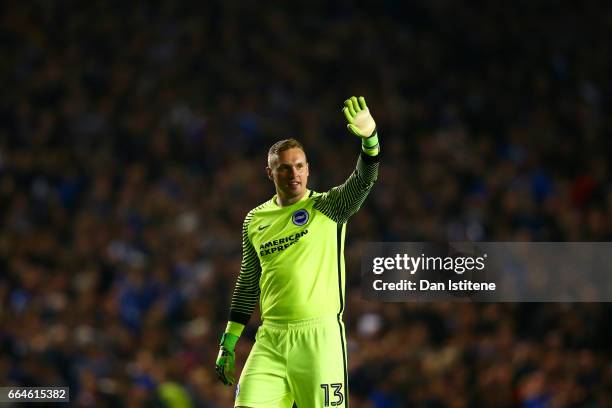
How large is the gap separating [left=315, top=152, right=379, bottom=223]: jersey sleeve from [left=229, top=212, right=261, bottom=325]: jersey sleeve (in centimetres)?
49

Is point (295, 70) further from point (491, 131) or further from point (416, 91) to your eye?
point (491, 131)

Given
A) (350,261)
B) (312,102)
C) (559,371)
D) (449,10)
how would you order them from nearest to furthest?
(559,371), (350,261), (312,102), (449,10)

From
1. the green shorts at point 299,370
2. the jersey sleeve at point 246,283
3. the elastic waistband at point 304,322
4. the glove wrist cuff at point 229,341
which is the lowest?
the green shorts at point 299,370

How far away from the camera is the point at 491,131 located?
13.5 metres

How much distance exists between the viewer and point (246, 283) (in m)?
6.09

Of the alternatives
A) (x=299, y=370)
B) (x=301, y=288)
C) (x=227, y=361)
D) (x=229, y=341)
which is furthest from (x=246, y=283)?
(x=299, y=370)

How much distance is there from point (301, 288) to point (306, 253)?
0.18m

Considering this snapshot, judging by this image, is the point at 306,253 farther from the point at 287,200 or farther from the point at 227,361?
the point at 227,361

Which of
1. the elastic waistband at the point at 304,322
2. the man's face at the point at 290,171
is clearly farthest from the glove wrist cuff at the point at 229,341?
the man's face at the point at 290,171

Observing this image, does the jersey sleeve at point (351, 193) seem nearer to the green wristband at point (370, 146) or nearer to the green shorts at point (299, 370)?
the green wristband at point (370, 146)

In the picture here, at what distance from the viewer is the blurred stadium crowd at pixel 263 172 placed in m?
9.95

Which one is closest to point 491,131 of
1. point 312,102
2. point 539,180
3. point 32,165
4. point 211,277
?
point 539,180

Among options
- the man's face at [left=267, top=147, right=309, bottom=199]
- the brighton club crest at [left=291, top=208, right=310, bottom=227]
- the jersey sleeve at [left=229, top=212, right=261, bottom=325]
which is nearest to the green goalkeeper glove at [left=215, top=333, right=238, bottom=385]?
the jersey sleeve at [left=229, top=212, right=261, bottom=325]

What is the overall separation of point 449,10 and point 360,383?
7429mm
